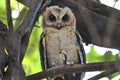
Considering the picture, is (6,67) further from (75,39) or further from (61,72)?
(75,39)

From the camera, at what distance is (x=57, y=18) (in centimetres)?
236

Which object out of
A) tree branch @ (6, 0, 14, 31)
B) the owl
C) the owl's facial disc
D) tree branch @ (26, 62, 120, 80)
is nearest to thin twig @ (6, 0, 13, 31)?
tree branch @ (6, 0, 14, 31)

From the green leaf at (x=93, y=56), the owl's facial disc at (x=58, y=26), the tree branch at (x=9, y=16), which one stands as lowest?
the green leaf at (x=93, y=56)

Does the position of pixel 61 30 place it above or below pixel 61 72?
above

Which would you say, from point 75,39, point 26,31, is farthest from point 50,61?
point 26,31

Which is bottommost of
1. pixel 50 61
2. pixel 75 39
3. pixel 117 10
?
pixel 50 61

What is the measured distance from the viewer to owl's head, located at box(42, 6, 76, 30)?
7.55ft

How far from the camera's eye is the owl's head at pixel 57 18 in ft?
7.55

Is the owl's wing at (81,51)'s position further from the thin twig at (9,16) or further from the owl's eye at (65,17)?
the thin twig at (9,16)

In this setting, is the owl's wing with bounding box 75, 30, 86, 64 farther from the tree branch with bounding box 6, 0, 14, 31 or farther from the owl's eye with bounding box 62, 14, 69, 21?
the tree branch with bounding box 6, 0, 14, 31

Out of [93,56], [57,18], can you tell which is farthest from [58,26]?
[93,56]

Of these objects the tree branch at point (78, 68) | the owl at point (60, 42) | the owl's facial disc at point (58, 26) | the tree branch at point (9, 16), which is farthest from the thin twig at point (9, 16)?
the owl's facial disc at point (58, 26)

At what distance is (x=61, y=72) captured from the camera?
55.2 inches

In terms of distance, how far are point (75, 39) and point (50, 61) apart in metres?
0.22
